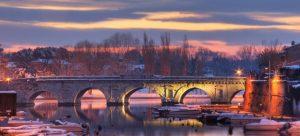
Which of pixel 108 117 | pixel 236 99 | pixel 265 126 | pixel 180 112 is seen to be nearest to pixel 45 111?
pixel 108 117

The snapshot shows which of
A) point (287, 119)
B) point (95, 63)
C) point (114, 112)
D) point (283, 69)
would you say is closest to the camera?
point (287, 119)

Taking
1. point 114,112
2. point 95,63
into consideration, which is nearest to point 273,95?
point 114,112

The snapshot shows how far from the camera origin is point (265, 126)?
2170 inches

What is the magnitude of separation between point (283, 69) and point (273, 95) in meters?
2.58

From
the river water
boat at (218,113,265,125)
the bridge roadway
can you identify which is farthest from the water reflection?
boat at (218,113,265,125)

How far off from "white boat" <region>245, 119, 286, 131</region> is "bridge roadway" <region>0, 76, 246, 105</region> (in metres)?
43.9

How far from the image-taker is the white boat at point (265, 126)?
54500 millimetres

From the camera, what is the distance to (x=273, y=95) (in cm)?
6800

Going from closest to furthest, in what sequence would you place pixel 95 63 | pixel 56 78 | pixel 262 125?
pixel 262 125 < pixel 56 78 < pixel 95 63

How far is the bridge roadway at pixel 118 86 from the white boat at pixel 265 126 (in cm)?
4386

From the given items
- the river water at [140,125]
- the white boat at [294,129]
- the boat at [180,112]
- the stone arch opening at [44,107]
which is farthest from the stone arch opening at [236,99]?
the white boat at [294,129]

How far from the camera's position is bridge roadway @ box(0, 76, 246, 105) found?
9950 centimetres

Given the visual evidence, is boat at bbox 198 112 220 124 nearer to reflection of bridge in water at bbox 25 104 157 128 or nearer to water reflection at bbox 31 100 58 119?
reflection of bridge in water at bbox 25 104 157 128

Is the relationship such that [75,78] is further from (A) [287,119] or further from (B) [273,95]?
(A) [287,119]
